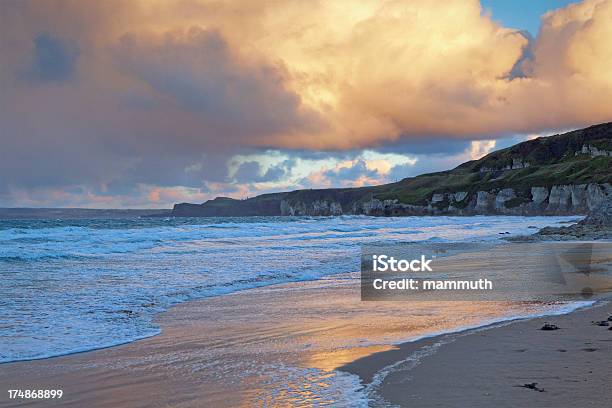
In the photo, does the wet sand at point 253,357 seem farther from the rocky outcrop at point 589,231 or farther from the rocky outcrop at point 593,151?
the rocky outcrop at point 593,151

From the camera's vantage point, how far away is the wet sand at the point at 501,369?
20.9 ft

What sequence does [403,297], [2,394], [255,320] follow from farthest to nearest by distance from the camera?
[403,297] → [255,320] → [2,394]

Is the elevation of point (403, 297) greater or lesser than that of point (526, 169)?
lesser

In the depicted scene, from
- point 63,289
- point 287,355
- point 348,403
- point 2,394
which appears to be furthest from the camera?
point 63,289

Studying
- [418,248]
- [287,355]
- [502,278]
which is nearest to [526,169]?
[418,248]

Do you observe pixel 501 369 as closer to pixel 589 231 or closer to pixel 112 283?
pixel 112 283

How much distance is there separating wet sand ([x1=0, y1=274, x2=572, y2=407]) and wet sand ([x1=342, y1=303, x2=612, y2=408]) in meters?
0.08

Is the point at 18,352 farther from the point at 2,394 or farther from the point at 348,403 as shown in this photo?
the point at 348,403

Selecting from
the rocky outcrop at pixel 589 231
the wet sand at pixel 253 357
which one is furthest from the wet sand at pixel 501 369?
the rocky outcrop at pixel 589 231

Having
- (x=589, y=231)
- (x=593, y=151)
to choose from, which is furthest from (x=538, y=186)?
(x=589, y=231)

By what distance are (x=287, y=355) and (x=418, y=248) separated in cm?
2685

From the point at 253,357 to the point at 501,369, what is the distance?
3444 mm

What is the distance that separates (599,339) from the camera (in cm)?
943

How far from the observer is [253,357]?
8844mm
